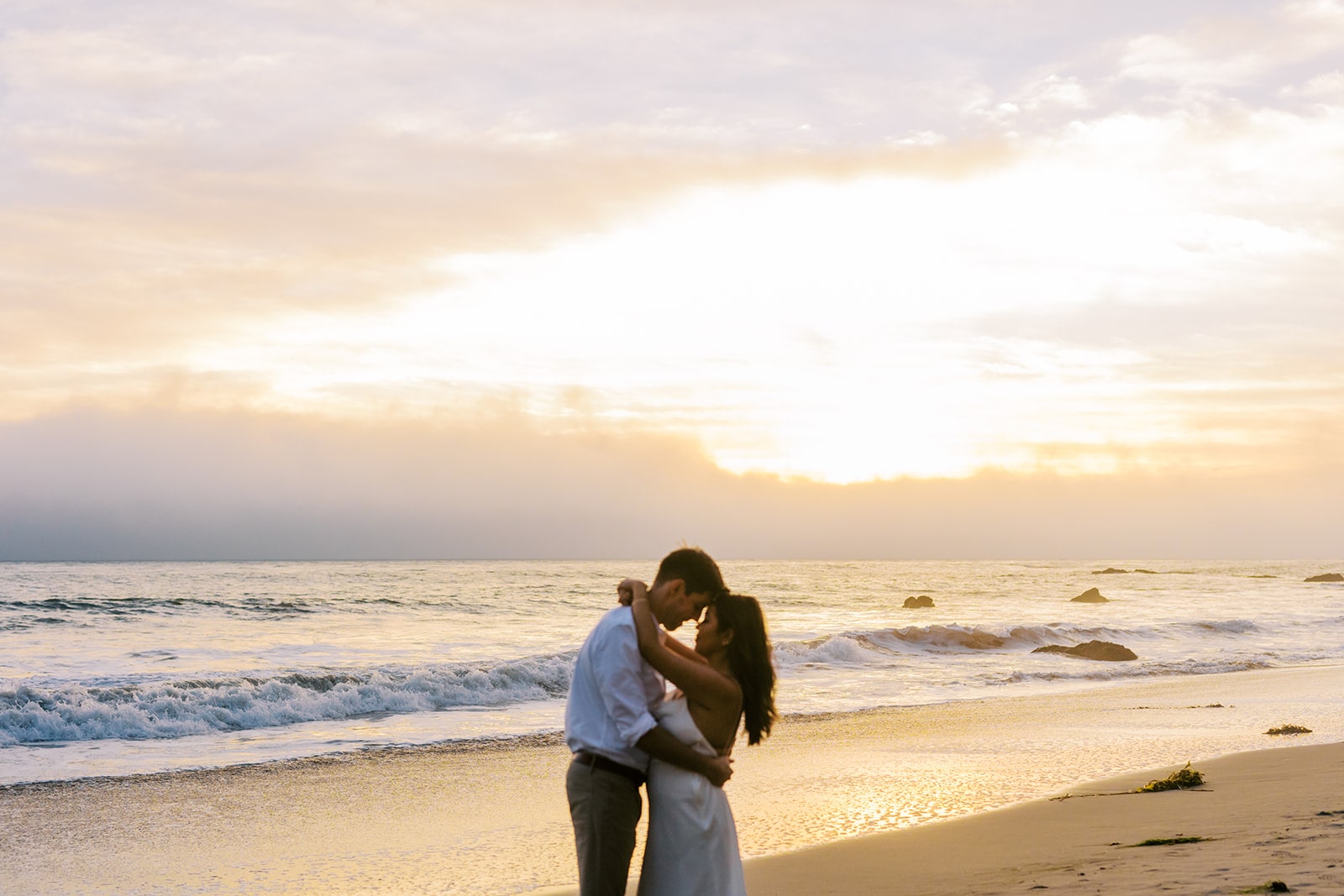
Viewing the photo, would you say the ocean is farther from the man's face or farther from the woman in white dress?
the man's face

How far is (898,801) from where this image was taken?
942 cm

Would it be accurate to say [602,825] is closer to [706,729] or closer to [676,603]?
[706,729]

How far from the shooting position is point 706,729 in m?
3.98

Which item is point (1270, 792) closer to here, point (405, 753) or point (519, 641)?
point (405, 753)

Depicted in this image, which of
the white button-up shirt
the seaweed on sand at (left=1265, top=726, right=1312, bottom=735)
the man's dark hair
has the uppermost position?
the man's dark hair

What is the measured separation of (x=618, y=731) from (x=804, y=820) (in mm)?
5312

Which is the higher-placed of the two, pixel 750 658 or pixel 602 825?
pixel 750 658

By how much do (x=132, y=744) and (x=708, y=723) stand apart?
1161 cm

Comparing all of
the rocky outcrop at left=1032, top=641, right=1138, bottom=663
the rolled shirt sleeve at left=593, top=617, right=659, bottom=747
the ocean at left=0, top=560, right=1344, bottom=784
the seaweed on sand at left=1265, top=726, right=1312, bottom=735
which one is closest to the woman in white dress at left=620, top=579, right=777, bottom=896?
the rolled shirt sleeve at left=593, top=617, right=659, bottom=747

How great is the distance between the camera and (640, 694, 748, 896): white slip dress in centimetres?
396

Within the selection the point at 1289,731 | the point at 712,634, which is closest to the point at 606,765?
the point at 712,634

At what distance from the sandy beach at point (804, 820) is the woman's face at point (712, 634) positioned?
3.14 m

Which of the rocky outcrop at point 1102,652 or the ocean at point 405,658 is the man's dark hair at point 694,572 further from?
the rocky outcrop at point 1102,652

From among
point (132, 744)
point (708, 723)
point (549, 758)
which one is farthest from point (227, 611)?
point (708, 723)
